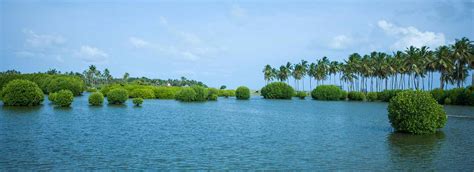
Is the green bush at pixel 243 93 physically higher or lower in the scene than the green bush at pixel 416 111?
higher

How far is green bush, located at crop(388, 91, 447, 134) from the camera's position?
45125mm

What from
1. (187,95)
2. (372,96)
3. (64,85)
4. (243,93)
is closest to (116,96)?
(187,95)

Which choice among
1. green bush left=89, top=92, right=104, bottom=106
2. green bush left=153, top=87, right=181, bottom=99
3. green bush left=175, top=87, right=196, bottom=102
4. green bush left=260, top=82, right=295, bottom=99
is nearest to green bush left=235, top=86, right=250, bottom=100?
green bush left=260, top=82, right=295, bottom=99

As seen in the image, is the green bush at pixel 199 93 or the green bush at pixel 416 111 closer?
the green bush at pixel 416 111

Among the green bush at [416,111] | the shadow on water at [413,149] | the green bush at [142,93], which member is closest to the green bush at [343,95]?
the green bush at [142,93]

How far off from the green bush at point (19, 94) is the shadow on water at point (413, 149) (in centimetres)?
6450

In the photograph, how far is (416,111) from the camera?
45188 millimetres

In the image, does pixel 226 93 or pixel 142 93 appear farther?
pixel 226 93

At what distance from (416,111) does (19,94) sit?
2646 inches

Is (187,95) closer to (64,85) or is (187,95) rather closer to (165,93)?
(165,93)

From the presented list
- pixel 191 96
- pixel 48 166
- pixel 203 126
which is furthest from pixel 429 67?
pixel 48 166

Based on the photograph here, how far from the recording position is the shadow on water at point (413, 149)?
2873 centimetres

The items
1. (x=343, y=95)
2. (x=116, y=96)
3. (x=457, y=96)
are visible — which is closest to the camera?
(x=116, y=96)

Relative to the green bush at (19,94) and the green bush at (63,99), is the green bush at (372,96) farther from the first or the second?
the green bush at (19,94)
